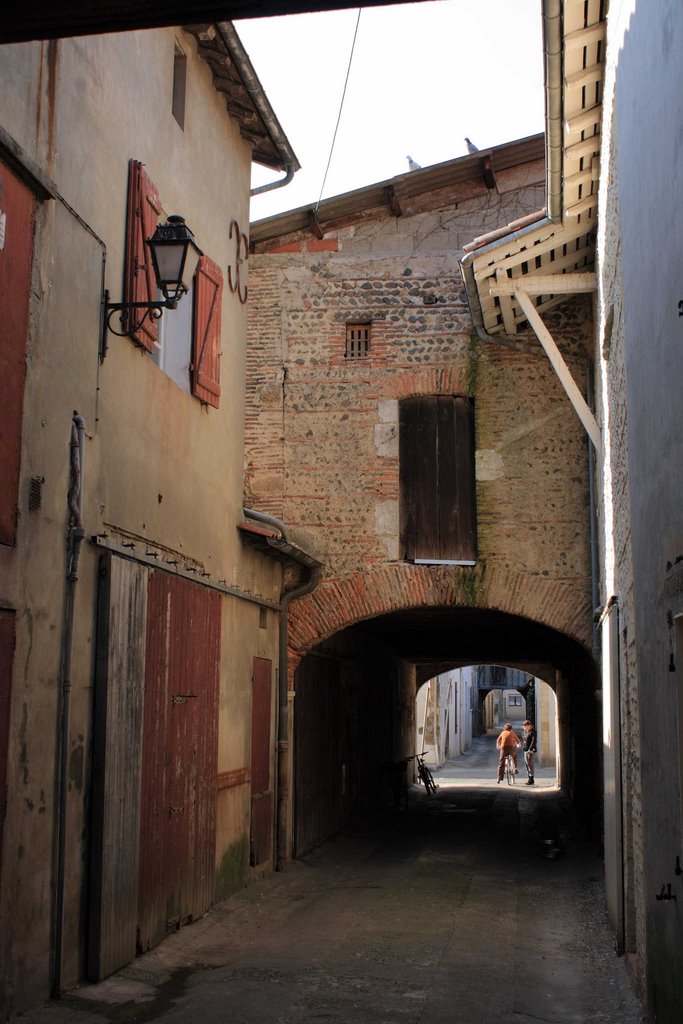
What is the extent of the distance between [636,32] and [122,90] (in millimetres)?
3655

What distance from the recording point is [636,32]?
579 centimetres

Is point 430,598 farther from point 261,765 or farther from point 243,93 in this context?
point 243,93

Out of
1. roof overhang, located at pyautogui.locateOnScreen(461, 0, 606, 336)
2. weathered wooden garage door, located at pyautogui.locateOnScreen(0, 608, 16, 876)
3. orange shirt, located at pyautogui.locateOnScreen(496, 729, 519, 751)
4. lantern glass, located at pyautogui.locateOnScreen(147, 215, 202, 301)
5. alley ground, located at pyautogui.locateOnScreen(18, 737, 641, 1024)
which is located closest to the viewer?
weathered wooden garage door, located at pyautogui.locateOnScreen(0, 608, 16, 876)

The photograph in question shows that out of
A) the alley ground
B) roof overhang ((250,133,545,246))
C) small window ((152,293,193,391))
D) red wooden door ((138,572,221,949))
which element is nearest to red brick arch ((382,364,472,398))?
roof overhang ((250,133,545,246))

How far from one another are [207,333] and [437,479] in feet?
11.6

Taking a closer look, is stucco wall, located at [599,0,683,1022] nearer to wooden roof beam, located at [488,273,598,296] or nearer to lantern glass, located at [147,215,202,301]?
lantern glass, located at [147,215,202,301]

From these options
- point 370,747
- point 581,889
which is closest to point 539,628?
point 370,747

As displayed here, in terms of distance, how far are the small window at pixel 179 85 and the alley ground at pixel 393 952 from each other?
Result: 6412mm

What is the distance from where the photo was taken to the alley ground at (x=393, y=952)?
6.36 meters

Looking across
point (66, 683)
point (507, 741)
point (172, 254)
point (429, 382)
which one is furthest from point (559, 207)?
point (507, 741)

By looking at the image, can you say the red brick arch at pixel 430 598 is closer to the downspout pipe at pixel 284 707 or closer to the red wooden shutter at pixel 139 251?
the downspout pipe at pixel 284 707

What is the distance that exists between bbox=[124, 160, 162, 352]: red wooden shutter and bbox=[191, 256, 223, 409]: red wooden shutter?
1222 millimetres

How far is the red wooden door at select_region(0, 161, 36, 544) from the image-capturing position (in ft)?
18.9

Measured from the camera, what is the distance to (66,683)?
643 cm
